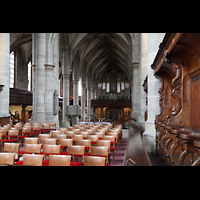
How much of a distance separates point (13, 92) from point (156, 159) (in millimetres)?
16146

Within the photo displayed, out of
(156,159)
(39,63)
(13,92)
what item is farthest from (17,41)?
(156,159)

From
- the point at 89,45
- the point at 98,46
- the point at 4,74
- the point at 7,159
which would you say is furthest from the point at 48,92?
the point at 98,46

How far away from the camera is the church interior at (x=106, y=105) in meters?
3.67

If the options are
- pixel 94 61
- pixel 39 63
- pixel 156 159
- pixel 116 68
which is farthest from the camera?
pixel 116 68

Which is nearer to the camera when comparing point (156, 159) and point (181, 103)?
point (181, 103)

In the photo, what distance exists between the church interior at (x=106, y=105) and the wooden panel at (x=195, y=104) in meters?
0.02

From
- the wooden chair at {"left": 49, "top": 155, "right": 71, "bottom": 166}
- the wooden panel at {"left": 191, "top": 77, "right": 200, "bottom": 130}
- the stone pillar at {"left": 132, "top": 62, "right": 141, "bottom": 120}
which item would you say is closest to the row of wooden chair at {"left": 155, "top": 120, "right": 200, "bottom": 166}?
the wooden panel at {"left": 191, "top": 77, "right": 200, "bottom": 130}

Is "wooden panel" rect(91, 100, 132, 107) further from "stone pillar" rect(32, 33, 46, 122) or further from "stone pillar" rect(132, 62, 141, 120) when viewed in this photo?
"stone pillar" rect(32, 33, 46, 122)

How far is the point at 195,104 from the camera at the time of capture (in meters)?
3.87

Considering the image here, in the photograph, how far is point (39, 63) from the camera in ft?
46.1

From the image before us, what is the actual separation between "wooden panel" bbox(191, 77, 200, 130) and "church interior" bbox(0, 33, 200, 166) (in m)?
0.02

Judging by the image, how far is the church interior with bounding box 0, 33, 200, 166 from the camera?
145 inches
